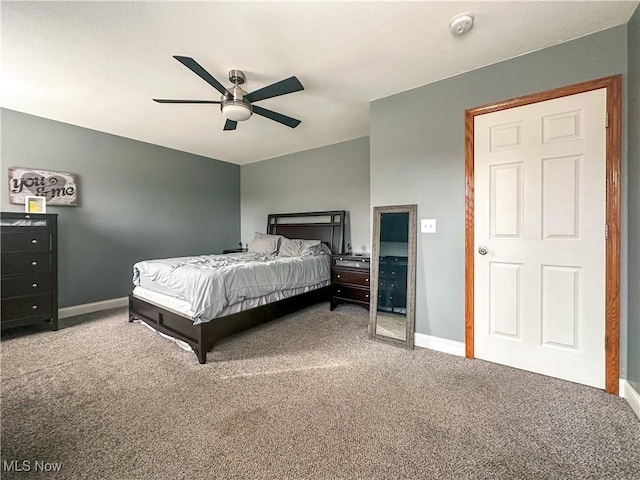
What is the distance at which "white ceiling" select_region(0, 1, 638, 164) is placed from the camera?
177 cm

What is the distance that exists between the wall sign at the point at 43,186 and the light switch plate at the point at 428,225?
180 inches

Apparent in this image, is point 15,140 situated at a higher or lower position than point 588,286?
higher

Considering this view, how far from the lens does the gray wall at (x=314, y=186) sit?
14.5 ft

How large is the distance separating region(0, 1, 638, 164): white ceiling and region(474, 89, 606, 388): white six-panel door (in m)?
0.59

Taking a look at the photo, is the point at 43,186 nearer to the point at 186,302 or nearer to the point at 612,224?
the point at 186,302

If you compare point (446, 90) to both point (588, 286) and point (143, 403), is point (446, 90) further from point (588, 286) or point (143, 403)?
point (143, 403)

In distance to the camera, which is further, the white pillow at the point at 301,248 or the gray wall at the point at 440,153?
the white pillow at the point at 301,248

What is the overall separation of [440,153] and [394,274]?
130cm

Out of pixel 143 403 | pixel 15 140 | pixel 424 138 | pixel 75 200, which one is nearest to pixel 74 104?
pixel 15 140

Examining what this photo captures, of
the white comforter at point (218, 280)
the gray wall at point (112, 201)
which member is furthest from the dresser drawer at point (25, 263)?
the white comforter at point (218, 280)

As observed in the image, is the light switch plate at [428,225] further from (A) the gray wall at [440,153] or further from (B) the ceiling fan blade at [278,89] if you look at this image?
(B) the ceiling fan blade at [278,89]

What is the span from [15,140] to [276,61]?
3.55 m

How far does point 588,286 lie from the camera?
2000mm

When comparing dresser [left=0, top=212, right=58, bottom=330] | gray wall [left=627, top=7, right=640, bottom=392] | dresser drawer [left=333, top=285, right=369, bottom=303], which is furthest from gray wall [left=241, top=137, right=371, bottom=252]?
dresser [left=0, top=212, right=58, bottom=330]
